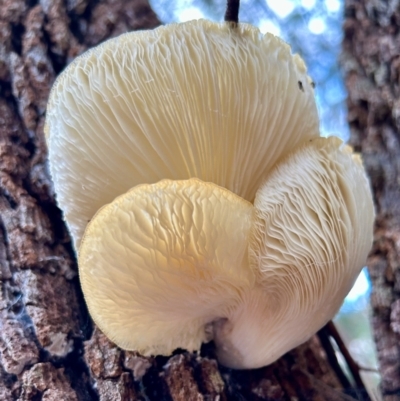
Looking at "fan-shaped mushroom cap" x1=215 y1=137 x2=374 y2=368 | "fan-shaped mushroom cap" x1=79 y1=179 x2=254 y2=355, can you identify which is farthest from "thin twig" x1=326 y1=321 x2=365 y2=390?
"fan-shaped mushroom cap" x1=79 y1=179 x2=254 y2=355

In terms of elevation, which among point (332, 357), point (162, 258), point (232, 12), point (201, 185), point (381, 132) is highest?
point (232, 12)

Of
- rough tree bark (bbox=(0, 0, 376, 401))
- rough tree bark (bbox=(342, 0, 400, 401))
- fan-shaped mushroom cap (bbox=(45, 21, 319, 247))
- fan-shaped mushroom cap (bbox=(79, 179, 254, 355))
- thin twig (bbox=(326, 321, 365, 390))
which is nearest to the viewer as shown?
fan-shaped mushroom cap (bbox=(79, 179, 254, 355))

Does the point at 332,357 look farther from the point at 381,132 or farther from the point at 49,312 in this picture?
the point at 49,312

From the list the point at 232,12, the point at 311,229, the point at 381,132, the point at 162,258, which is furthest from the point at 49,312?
the point at 381,132

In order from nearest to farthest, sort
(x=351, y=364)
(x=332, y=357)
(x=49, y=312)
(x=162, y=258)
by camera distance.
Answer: (x=162, y=258) < (x=49, y=312) < (x=351, y=364) < (x=332, y=357)

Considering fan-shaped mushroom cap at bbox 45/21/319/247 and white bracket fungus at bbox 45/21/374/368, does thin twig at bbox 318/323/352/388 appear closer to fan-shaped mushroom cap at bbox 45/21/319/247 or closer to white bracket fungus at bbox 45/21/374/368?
white bracket fungus at bbox 45/21/374/368

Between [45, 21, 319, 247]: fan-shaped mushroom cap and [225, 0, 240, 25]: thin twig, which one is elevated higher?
[225, 0, 240, 25]: thin twig
